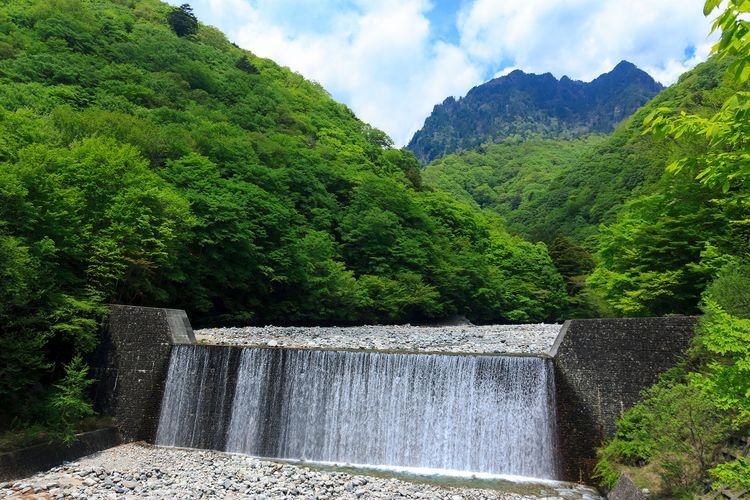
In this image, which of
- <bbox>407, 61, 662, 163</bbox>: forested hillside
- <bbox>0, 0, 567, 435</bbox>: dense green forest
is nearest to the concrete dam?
<bbox>0, 0, 567, 435</bbox>: dense green forest

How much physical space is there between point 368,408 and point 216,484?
3.63 metres

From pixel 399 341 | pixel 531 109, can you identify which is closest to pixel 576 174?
pixel 399 341

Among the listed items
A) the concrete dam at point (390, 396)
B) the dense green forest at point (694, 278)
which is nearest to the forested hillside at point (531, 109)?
the dense green forest at point (694, 278)

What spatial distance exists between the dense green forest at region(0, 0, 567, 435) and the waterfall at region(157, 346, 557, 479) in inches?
112

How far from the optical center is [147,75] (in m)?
34.4

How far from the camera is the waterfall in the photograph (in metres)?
10.3

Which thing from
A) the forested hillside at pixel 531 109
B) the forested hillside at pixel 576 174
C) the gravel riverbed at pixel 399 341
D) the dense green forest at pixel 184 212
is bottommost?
the gravel riverbed at pixel 399 341

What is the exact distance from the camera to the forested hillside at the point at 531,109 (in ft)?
500

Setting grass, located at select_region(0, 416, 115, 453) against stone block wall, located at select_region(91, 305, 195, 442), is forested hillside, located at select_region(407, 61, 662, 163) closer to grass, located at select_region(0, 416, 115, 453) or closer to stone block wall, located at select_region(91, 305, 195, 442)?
stone block wall, located at select_region(91, 305, 195, 442)

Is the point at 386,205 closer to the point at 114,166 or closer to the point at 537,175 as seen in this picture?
the point at 114,166

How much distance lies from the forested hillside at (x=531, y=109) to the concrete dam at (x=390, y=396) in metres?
137

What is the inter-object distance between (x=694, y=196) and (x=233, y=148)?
21903 mm

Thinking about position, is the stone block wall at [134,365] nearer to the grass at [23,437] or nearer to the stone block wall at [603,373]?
the grass at [23,437]

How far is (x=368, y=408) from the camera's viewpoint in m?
11.0
